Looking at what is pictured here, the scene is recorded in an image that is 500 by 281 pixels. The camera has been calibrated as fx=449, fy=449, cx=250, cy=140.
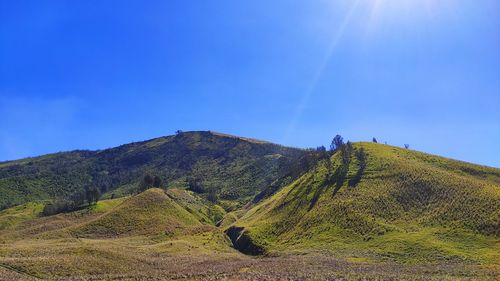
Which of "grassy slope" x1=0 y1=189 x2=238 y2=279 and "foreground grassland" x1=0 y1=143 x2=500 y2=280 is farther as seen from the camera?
"grassy slope" x1=0 y1=189 x2=238 y2=279

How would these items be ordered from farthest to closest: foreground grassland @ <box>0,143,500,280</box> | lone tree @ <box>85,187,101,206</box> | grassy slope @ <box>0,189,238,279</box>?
lone tree @ <box>85,187,101,206</box>
grassy slope @ <box>0,189,238,279</box>
foreground grassland @ <box>0,143,500,280</box>

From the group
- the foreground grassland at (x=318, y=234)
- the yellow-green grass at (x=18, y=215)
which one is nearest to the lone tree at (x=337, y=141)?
the foreground grassland at (x=318, y=234)

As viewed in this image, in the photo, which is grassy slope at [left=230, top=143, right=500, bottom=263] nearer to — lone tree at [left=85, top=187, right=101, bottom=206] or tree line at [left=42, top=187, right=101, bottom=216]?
lone tree at [left=85, top=187, right=101, bottom=206]

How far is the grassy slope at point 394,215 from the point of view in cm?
6804

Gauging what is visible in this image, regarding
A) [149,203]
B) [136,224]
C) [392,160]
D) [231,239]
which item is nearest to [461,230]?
[392,160]

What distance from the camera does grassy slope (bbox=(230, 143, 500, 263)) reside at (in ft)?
223

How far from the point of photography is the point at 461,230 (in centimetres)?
7238

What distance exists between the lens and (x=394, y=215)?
84.2 m

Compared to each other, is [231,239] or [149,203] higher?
[149,203]

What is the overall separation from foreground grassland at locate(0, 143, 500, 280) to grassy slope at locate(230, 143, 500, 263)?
217 millimetres

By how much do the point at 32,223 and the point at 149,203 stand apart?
3816cm

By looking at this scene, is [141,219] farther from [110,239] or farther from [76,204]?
[76,204]

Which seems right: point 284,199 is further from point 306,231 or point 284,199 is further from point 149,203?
point 149,203

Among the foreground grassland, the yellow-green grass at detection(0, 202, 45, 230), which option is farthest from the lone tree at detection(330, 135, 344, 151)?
the yellow-green grass at detection(0, 202, 45, 230)
